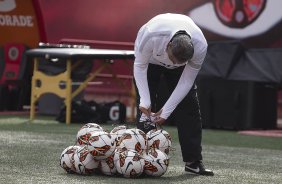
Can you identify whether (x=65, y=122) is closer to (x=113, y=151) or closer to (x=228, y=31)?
(x=228, y=31)

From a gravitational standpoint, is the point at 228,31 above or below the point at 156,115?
above

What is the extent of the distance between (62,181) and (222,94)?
6.62 meters

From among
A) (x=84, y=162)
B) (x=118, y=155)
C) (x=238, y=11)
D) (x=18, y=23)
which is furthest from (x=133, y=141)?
(x=18, y=23)

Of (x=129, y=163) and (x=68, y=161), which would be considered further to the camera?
(x=68, y=161)

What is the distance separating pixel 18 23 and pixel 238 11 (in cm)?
393

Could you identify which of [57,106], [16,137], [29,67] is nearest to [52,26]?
[29,67]

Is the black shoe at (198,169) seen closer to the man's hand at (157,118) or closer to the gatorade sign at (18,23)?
the man's hand at (157,118)

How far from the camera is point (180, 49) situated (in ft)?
18.6

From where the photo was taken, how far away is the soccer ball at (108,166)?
602cm

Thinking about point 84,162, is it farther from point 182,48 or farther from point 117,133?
point 182,48

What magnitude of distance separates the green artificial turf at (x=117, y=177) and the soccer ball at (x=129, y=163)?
0.18ft

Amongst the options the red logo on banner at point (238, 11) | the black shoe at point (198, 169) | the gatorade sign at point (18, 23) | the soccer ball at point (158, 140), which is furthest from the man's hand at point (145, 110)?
the gatorade sign at point (18, 23)

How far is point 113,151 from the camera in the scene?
5957 mm

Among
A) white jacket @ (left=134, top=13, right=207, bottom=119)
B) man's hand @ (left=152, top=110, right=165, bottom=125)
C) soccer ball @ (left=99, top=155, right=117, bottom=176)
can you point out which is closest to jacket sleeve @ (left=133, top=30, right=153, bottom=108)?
white jacket @ (left=134, top=13, right=207, bottom=119)
